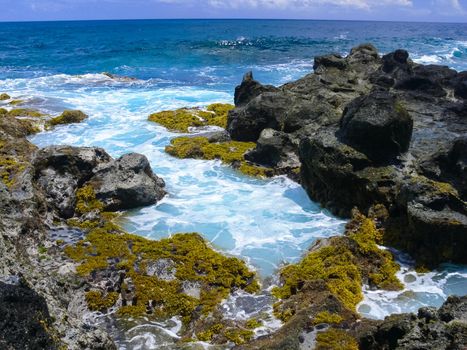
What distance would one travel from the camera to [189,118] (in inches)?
1158

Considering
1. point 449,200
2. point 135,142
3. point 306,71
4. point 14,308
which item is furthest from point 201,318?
point 306,71

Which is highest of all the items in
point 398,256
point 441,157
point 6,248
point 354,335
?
point 6,248

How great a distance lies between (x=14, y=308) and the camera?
5.59 meters

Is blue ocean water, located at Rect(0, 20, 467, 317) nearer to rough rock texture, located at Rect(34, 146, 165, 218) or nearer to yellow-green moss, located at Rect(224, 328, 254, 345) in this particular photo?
rough rock texture, located at Rect(34, 146, 165, 218)

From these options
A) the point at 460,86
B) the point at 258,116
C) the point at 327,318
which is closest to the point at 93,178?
the point at 258,116

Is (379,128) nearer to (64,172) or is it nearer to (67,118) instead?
(64,172)

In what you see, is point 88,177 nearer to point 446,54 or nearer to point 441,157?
point 441,157

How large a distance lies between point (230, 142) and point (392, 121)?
10.0 meters

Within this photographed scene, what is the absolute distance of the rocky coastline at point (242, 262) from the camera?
766cm

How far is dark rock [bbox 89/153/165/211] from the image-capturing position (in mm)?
16797

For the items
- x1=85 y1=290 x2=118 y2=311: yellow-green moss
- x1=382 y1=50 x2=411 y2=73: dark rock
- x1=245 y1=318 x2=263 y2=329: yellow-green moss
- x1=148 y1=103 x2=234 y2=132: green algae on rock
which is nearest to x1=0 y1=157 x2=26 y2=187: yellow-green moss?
x1=85 y1=290 x2=118 y2=311: yellow-green moss

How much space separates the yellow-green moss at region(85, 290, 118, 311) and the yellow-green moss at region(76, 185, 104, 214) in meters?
5.32

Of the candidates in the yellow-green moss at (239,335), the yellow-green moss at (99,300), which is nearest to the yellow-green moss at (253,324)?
the yellow-green moss at (239,335)

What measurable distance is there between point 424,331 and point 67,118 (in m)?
26.8
